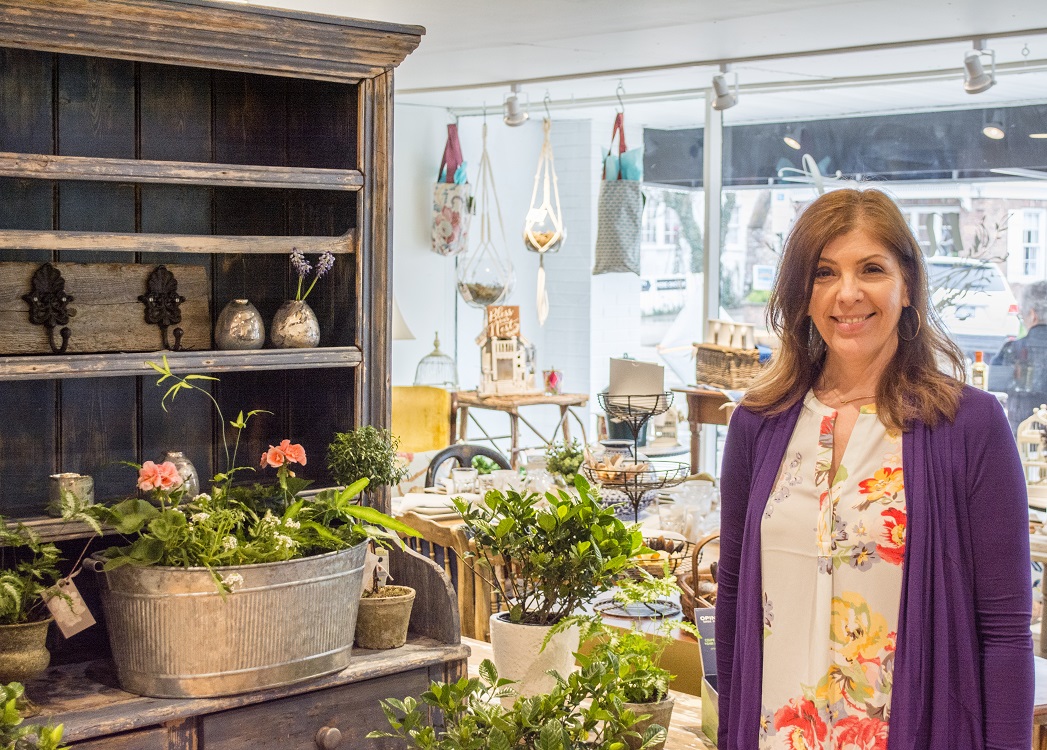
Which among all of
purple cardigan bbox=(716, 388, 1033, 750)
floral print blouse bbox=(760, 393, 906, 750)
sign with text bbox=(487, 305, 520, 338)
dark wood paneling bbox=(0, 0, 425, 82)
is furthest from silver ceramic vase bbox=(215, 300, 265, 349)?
sign with text bbox=(487, 305, 520, 338)

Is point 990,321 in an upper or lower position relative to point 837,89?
lower

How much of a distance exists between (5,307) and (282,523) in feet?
2.22

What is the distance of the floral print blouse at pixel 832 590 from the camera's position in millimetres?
1583

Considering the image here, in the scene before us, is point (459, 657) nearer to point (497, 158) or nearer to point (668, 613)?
point (668, 613)

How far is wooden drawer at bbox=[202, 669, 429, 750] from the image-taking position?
2.06 meters

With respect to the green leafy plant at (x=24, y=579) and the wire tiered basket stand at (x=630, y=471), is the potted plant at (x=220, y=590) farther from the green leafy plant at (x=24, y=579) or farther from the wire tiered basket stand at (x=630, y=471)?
the wire tiered basket stand at (x=630, y=471)

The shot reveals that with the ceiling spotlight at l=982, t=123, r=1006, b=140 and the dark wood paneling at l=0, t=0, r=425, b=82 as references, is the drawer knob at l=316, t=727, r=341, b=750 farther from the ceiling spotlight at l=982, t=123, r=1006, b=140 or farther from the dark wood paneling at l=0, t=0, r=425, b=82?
the ceiling spotlight at l=982, t=123, r=1006, b=140

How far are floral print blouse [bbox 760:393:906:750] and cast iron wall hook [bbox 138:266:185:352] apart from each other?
129cm

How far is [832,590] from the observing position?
1.61 metres

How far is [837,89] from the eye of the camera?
627 centimetres

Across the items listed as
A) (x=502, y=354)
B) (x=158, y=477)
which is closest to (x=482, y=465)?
(x=502, y=354)

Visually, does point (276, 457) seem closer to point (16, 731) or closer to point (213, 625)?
point (213, 625)

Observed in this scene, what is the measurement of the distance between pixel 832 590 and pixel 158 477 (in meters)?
1.11

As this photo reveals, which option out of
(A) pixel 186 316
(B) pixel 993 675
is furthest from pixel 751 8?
(B) pixel 993 675
